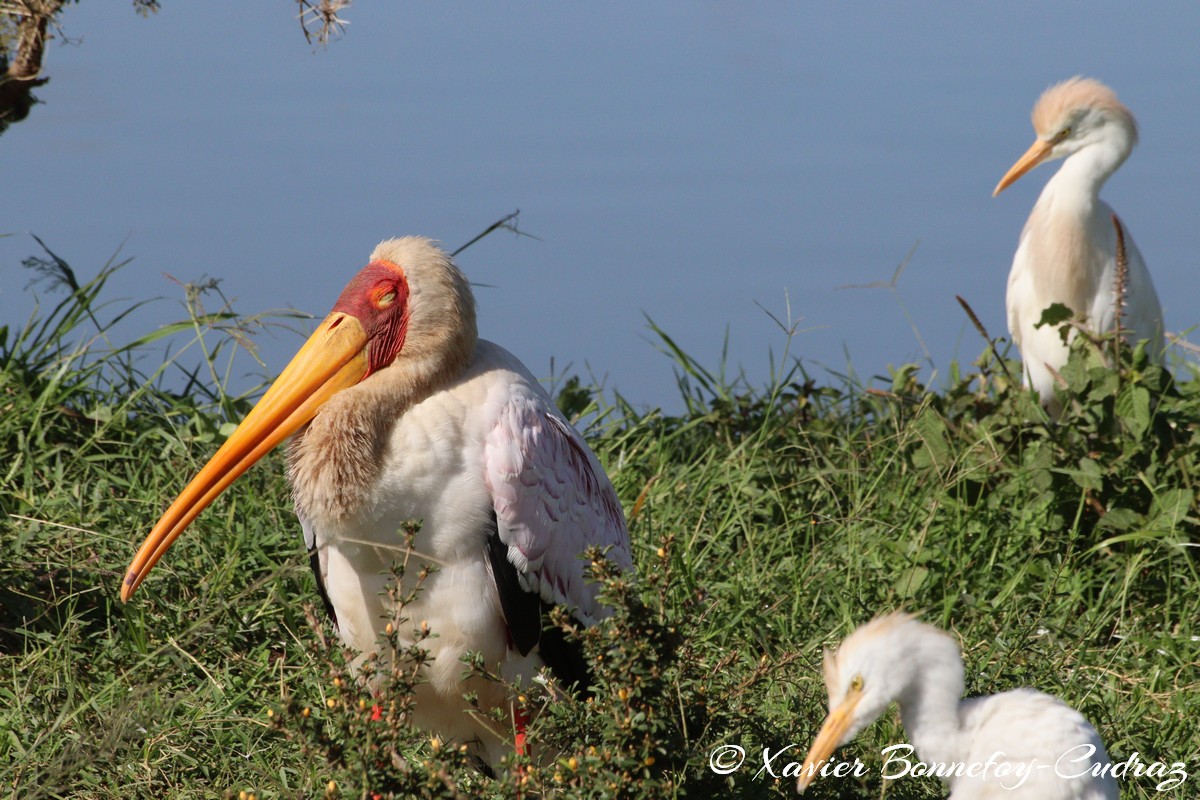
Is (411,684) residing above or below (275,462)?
above

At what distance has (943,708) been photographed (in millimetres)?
2555

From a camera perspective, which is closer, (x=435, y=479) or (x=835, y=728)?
(x=835, y=728)

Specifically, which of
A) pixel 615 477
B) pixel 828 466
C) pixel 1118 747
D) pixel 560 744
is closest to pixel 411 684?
pixel 560 744

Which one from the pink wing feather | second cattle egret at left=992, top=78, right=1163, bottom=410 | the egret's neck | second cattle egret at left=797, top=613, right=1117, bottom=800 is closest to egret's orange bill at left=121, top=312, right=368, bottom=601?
the pink wing feather

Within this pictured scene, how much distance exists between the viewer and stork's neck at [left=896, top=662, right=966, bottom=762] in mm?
2539

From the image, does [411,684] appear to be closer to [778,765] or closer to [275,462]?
[778,765]

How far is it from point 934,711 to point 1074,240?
385cm

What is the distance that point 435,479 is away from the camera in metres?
2.82

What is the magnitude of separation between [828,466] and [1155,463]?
1020 mm

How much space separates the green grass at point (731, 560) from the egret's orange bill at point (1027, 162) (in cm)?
184

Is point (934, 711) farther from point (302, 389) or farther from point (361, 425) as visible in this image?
point (302, 389)

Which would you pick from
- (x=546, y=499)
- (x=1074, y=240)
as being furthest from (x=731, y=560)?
(x=1074, y=240)

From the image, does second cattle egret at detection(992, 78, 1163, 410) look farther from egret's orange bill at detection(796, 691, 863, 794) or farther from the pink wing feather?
egret's orange bill at detection(796, 691, 863, 794)

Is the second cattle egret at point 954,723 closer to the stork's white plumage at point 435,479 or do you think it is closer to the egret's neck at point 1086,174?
the stork's white plumage at point 435,479
